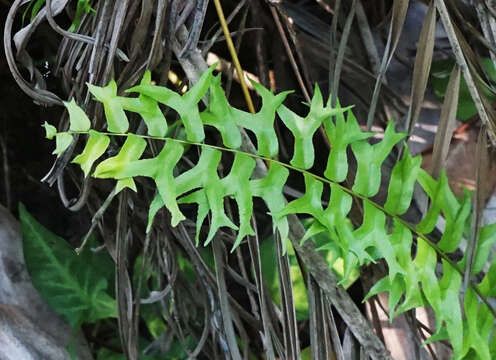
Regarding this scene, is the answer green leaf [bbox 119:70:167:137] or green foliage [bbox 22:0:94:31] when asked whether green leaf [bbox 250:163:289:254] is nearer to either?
green leaf [bbox 119:70:167:137]

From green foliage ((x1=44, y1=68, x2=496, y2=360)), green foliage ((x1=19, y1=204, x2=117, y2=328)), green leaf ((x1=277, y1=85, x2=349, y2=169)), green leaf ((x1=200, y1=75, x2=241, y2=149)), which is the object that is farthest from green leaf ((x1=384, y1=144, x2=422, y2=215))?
green foliage ((x1=19, y1=204, x2=117, y2=328))

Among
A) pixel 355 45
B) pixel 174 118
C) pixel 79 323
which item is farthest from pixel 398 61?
pixel 79 323

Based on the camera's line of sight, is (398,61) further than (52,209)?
No

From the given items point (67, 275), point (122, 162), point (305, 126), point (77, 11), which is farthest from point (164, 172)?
point (67, 275)

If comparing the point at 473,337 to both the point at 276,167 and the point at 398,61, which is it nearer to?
the point at 276,167

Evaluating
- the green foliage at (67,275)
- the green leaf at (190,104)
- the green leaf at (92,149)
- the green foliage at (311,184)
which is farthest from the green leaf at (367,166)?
the green foliage at (67,275)

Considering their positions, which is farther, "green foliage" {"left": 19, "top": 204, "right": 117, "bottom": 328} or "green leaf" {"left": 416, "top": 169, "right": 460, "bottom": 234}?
"green foliage" {"left": 19, "top": 204, "right": 117, "bottom": 328}
